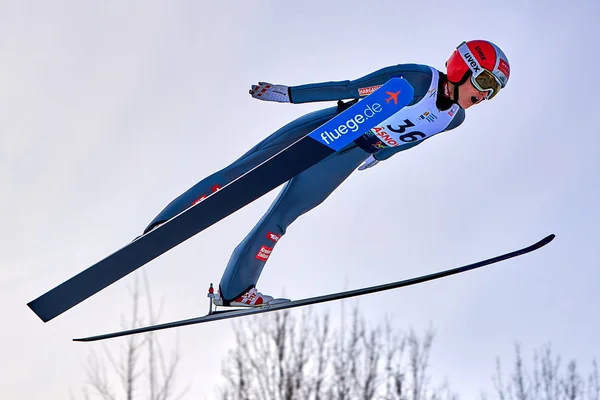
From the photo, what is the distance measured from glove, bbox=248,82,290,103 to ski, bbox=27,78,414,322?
1.81ft

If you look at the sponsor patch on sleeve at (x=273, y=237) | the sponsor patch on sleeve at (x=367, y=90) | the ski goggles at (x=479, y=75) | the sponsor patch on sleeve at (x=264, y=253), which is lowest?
the sponsor patch on sleeve at (x=264, y=253)

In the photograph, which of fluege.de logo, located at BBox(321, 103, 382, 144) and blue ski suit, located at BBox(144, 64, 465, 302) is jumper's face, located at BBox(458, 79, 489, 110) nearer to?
blue ski suit, located at BBox(144, 64, 465, 302)

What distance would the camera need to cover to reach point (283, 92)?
4.86m

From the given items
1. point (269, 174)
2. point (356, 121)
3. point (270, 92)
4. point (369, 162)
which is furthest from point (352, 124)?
point (369, 162)

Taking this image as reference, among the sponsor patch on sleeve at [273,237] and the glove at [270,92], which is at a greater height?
the glove at [270,92]

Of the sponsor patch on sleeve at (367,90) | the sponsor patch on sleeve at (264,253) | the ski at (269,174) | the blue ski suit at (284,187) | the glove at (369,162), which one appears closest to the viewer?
the ski at (269,174)

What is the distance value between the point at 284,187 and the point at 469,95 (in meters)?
1.32

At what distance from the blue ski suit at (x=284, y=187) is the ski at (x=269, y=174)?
321 mm

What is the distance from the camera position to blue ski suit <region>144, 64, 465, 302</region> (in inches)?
194

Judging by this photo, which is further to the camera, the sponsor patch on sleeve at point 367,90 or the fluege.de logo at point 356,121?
the sponsor patch on sleeve at point 367,90

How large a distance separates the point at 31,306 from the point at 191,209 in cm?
112

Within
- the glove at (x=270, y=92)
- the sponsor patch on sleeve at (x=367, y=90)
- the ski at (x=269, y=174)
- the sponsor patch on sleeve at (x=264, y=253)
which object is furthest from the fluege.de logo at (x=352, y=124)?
the sponsor patch on sleeve at (x=264, y=253)

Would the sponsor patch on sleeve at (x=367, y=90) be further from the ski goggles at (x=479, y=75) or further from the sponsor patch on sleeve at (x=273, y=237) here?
the sponsor patch on sleeve at (x=273, y=237)

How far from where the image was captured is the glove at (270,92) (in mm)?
4871
